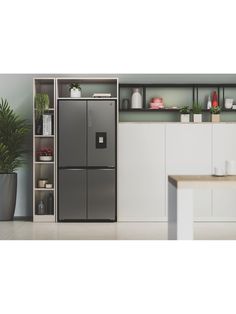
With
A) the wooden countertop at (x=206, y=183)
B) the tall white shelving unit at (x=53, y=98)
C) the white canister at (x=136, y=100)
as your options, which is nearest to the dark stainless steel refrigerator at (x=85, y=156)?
the tall white shelving unit at (x=53, y=98)

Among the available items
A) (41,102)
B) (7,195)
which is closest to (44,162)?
(7,195)

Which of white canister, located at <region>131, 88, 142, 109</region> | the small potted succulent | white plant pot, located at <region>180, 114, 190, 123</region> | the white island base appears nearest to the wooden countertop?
the white island base

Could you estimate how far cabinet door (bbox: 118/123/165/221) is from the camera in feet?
26.8

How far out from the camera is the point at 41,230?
7285 mm

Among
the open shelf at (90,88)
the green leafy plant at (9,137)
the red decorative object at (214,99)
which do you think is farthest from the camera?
the open shelf at (90,88)

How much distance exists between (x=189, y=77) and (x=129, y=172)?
1.76m

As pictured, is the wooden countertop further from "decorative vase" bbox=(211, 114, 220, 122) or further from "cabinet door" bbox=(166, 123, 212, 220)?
"decorative vase" bbox=(211, 114, 220, 122)

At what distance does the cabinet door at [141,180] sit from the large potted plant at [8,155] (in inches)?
58.3

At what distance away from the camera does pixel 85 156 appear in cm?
800

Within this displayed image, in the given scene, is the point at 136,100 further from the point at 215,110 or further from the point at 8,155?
the point at 8,155

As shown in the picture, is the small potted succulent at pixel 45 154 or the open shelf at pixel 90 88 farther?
the open shelf at pixel 90 88

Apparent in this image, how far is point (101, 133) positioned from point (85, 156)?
0.40 m

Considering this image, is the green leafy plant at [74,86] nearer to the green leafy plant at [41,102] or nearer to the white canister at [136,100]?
the green leafy plant at [41,102]

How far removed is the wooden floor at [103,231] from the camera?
22.2ft
